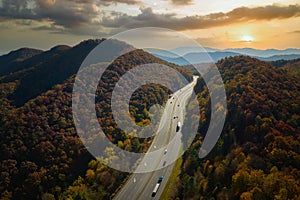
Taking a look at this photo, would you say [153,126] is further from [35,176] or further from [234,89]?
[35,176]

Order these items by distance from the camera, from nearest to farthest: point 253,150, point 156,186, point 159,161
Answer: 1. point 253,150
2. point 156,186
3. point 159,161

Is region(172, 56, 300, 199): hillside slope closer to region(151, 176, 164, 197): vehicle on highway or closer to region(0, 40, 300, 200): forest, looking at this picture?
region(0, 40, 300, 200): forest

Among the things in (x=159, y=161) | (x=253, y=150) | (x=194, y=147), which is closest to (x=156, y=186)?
(x=159, y=161)

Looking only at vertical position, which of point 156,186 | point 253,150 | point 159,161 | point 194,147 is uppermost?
point 253,150

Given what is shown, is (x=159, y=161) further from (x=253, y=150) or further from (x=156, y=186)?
(x=253, y=150)

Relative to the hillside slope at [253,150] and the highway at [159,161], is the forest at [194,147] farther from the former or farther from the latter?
the highway at [159,161]

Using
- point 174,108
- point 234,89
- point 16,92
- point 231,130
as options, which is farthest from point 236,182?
point 16,92

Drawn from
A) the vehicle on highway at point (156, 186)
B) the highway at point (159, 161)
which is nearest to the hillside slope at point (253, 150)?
the vehicle on highway at point (156, 186)
